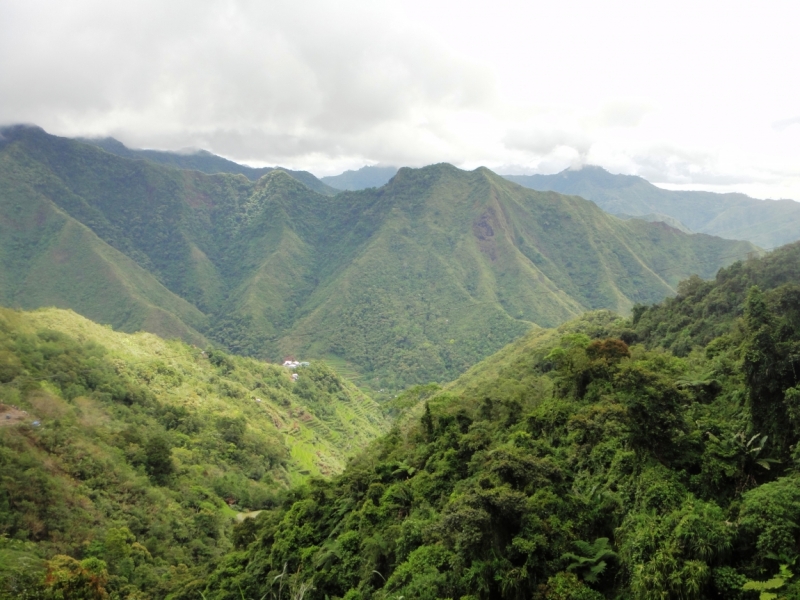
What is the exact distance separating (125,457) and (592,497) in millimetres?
50862

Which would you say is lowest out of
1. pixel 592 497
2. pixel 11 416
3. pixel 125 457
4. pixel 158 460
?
pixel 158 460

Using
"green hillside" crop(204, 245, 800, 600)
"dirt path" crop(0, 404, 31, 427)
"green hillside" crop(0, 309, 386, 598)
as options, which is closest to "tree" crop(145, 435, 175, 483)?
"green hillside" crop(0, 309, 386, 598)

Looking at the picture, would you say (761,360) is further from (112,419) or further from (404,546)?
(112,419)

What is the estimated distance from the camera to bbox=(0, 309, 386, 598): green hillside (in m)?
39.6

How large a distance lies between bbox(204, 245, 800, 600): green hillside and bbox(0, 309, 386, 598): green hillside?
1327 centimetres

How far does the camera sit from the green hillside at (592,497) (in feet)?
46.7

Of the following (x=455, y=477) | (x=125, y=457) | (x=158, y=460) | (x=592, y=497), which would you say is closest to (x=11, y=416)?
(x=125, y=457)

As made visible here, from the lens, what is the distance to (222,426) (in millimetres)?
74750

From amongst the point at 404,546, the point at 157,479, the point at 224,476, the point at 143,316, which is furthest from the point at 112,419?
the point at 143,316

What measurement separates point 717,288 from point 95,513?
6348cm

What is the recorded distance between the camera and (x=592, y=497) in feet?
66.2

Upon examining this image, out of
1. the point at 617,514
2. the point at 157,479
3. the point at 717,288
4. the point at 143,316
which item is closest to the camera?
the point at 617,514

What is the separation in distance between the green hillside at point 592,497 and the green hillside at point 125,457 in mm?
13266

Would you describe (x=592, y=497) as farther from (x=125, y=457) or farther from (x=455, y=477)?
(x=125, y=457)
